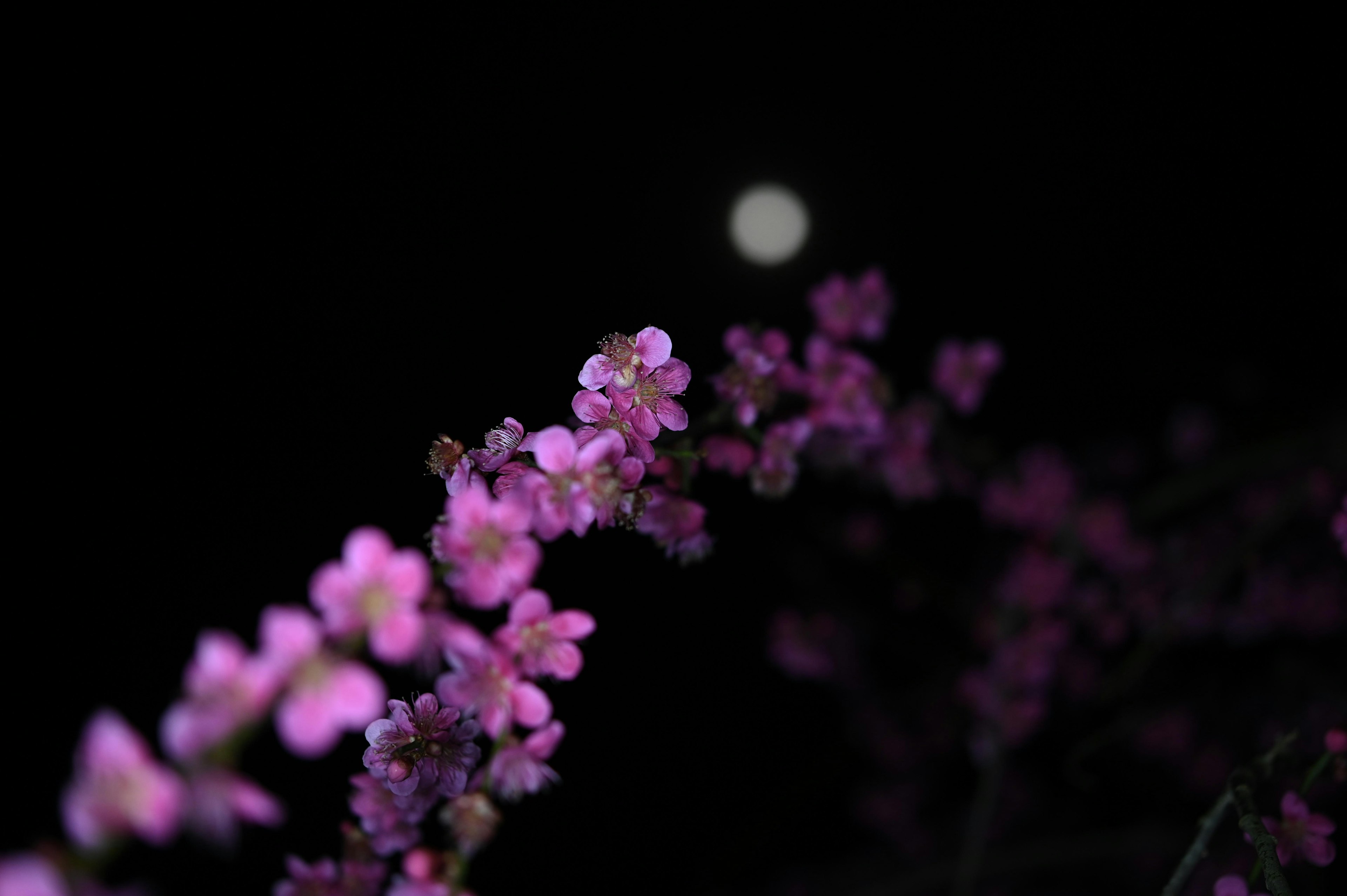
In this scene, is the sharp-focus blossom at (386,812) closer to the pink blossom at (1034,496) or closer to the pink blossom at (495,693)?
the pink blossom at (495,693)

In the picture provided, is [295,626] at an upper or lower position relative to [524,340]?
lower

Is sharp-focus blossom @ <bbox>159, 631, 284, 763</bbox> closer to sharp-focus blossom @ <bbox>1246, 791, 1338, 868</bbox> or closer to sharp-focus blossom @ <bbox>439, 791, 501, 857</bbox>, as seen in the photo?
sharp-focus blossom @ <bbox>439, 791, 501, 857</bbox>

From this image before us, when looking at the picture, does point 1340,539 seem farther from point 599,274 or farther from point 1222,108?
point 599,274

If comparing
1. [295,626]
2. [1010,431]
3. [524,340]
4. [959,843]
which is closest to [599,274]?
[524,340]

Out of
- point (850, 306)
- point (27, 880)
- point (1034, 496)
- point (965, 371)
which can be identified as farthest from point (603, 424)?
point (1034, 496)

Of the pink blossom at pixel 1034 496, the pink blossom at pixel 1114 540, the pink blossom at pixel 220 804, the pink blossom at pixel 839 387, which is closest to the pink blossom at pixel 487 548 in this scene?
the pink blossom at pixel 220 804

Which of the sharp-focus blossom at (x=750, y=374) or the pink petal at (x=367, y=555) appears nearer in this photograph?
the pink petal at (x=367, y=555)

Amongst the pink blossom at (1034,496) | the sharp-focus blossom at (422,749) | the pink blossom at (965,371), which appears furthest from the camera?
the pink blossom at (1034,496)
